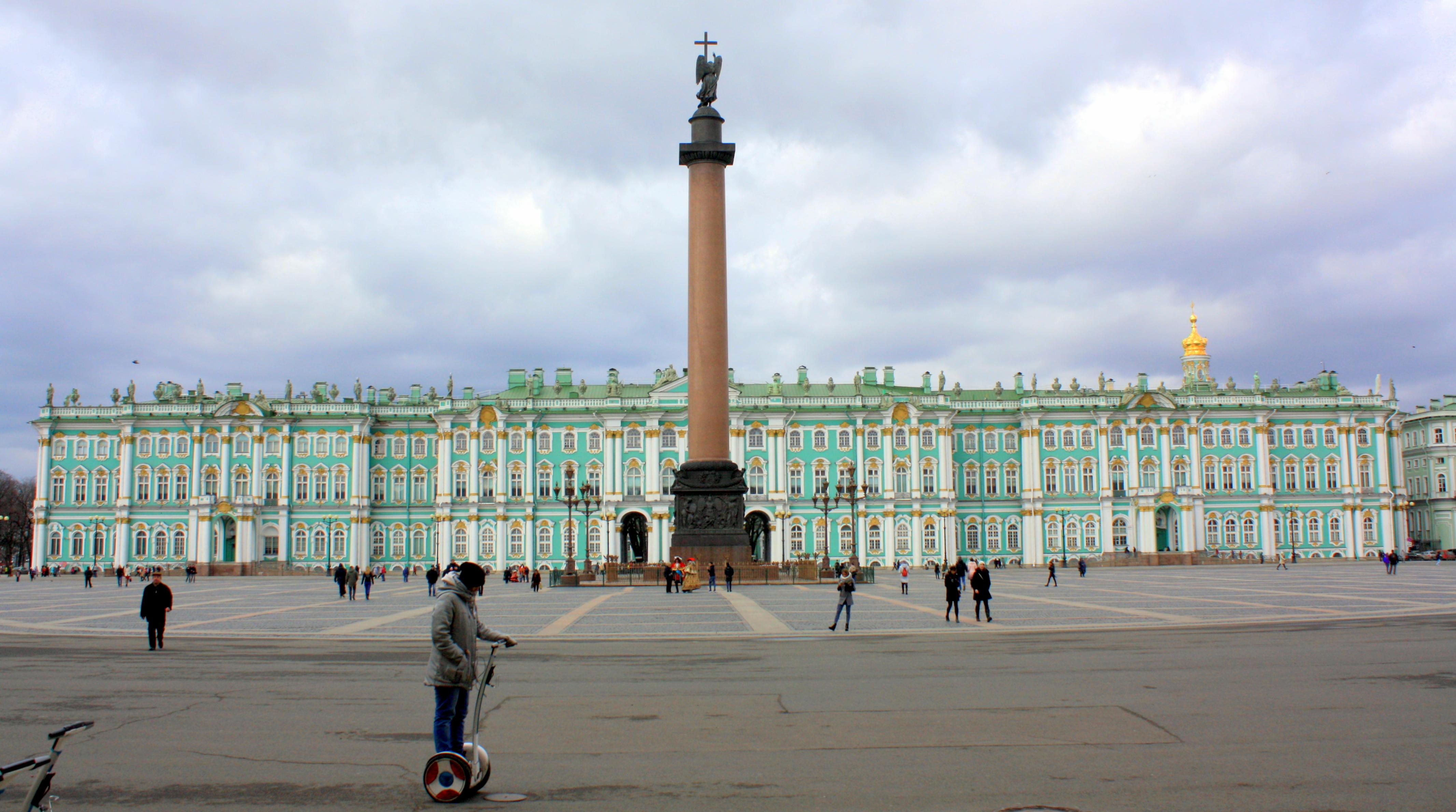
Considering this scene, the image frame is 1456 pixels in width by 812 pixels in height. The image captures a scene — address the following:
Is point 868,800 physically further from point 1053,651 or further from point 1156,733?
point 1053,651

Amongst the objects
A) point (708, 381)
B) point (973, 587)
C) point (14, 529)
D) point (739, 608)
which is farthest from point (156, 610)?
point (14, 529)

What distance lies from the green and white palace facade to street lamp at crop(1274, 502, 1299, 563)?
7.0 inches

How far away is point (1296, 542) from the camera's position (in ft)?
279

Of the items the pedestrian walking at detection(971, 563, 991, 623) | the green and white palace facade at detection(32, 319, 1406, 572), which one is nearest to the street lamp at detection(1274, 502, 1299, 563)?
the green and white palace facade at detection(32, 319, 1406, 572)

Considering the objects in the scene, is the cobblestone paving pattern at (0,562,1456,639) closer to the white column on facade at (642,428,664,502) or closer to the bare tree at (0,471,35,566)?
the white column on facade at (642,428,664,502)

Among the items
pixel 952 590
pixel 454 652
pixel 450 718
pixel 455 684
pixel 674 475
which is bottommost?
pixel 952 590

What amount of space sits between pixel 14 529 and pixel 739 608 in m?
109

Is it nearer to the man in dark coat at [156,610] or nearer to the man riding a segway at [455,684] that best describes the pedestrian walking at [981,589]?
the man in dark coat at [156,610]

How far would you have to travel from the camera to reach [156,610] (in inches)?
772

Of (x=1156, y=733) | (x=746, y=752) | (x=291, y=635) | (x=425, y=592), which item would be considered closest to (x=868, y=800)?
(x=746, y=752)

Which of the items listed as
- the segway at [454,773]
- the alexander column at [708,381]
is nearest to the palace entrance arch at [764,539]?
the alexander column at [708,381]

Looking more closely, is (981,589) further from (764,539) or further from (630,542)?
(764,539)

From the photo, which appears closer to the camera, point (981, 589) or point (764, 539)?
point (981, 589)

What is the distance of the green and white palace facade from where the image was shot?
8325 cm
